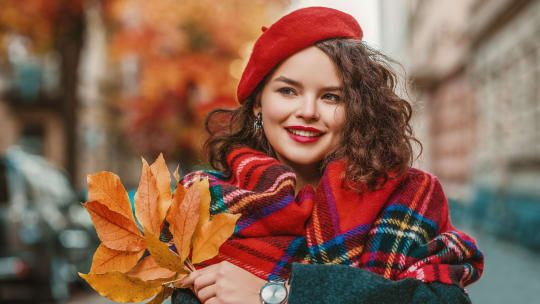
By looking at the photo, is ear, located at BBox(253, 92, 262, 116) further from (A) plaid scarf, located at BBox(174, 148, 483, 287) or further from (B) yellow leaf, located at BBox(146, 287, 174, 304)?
(B) yellow leaf, located at BBox(146, 287, 174, 304)

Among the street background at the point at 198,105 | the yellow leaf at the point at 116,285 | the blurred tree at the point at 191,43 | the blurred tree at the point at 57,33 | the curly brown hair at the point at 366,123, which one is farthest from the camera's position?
the blurred tree at the point at 191,43

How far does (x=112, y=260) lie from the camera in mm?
1720

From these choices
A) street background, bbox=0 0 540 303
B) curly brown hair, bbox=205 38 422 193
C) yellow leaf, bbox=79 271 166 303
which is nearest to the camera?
yellow leaf, bbox=79 271 166 303

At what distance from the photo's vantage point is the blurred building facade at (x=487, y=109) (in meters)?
11.7

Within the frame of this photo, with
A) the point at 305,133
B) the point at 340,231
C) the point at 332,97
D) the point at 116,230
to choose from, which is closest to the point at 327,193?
the point at 340,231

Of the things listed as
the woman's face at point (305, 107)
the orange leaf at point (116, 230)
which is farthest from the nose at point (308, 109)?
the orange leaf at point (116, 230)

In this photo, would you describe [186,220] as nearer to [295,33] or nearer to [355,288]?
[355,288]

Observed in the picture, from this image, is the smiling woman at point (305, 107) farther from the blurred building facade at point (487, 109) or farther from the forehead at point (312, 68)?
the blurred building facade at point (487, 109)

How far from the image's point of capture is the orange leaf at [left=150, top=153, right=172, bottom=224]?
175 centimetres

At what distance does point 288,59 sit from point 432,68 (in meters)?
21.4

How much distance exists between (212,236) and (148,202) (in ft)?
0.72

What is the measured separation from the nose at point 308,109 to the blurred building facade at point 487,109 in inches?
183

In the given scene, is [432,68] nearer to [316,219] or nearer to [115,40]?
[115,40]

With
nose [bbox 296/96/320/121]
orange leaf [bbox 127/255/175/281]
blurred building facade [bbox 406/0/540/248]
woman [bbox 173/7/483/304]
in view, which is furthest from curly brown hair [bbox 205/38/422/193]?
blurred building facade [bbox 406/0/540/248]
